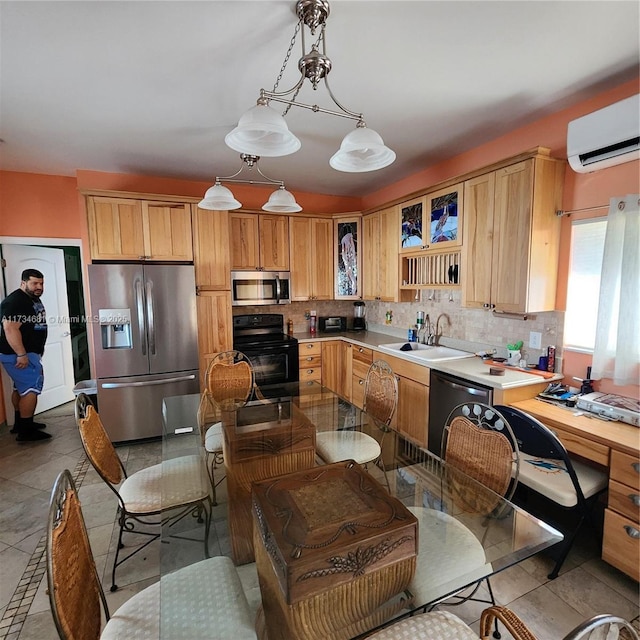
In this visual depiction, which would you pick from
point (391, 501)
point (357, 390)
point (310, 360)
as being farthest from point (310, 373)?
point (391, 501)

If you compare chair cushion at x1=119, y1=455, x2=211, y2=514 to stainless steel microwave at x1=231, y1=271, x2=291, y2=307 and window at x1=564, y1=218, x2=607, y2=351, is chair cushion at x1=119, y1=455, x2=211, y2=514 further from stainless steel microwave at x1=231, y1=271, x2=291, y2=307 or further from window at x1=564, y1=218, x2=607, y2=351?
window at x1=564, y1=218, x2=607, y2=351

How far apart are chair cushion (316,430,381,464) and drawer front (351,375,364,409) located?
154cm

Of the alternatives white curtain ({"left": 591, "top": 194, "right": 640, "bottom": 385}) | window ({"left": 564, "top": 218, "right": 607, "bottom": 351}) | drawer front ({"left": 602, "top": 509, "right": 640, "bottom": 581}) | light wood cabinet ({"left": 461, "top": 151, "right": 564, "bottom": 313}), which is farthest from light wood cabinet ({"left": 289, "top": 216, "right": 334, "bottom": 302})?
drawer front ({"left": 602, "top": 509, "right": 640, "bottom": 581})

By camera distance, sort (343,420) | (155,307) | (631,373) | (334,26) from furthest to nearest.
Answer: (155,307) → (343,420) → (631,373) → (334,26)

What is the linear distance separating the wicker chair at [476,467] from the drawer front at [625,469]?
62 cm

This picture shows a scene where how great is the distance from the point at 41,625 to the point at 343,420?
1.83 metres

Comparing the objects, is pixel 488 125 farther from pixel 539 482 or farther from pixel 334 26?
pixel 539 482

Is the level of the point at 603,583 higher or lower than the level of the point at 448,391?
lower

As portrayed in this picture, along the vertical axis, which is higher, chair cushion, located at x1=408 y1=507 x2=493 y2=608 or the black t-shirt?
the black t-shirt

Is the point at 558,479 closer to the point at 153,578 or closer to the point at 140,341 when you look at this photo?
the point at 153,578

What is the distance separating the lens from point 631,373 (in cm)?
207

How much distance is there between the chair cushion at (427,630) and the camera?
40.4 inches

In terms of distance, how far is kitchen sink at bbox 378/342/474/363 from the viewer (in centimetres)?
303

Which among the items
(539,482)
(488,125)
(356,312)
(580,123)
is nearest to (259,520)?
(539,482)
